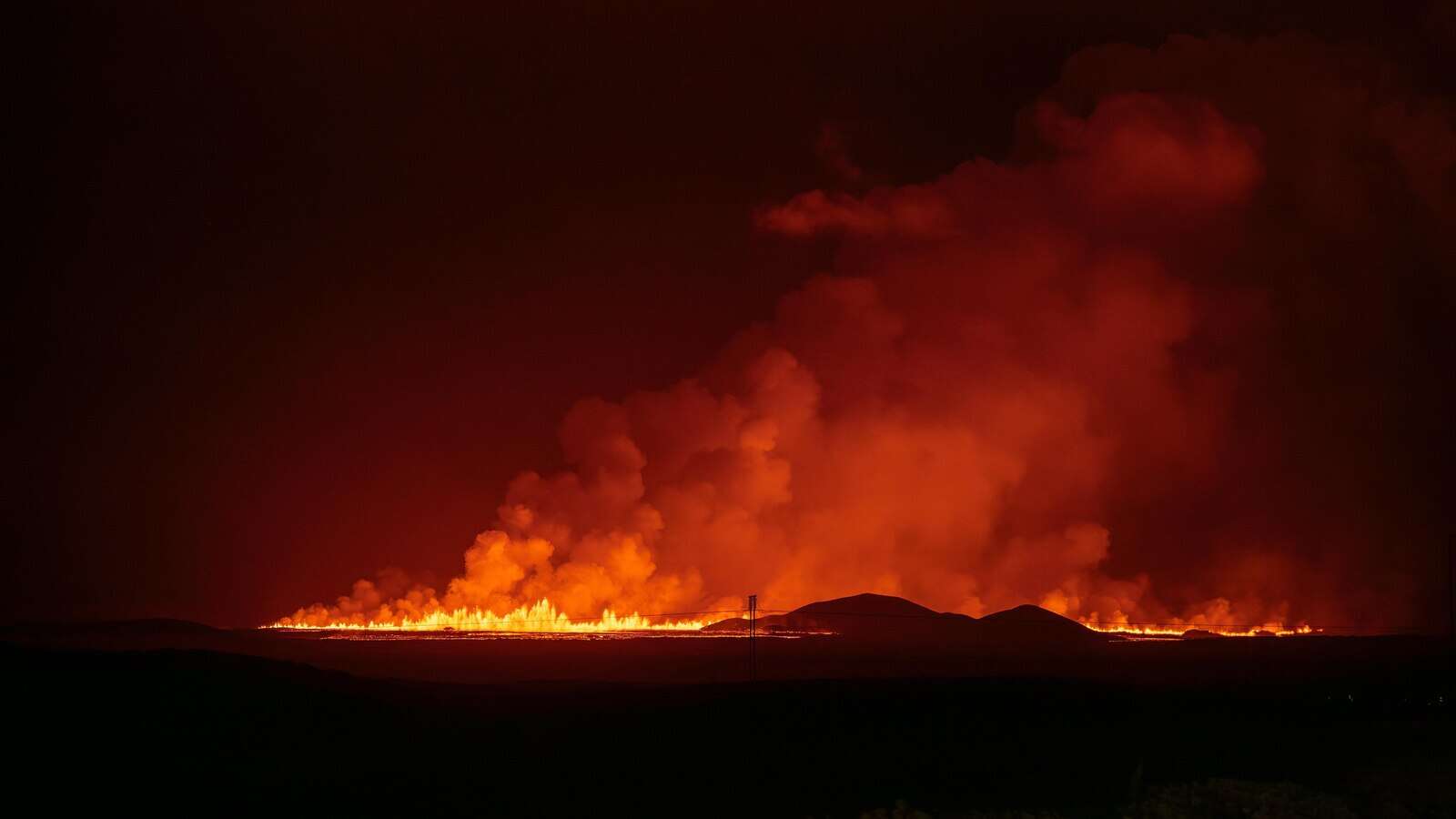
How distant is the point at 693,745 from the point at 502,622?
69.6m

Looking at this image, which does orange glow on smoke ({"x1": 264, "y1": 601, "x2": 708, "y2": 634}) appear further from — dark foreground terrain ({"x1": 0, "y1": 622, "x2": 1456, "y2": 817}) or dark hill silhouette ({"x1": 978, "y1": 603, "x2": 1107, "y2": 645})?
dark foreground terrain ({"x1": 0, "y1": 622, "x2": 1456, "y2": 817})

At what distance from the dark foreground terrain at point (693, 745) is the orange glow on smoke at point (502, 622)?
56.7m

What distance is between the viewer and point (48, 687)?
101 ft

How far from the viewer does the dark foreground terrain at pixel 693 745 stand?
27.9 metres

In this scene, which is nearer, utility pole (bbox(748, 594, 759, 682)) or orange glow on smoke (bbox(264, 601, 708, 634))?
utility pole (bbox(748, 594, 759, 682))

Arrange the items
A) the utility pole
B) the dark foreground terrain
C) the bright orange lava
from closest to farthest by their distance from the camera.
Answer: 1. the dark foreground terrain
2. the utility pole
3. the bright orange lava

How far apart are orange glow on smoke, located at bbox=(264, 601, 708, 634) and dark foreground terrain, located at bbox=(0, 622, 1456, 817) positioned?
56707 millimetres

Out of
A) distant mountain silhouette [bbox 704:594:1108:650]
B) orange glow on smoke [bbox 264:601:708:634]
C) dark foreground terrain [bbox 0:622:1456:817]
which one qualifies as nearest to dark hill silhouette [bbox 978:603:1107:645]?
distant mountain silhouette [bbox 704:594:1108:650]

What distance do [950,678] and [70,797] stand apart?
3204cm

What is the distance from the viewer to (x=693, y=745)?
3431 centimetres

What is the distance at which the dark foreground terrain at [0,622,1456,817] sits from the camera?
27.9 meters

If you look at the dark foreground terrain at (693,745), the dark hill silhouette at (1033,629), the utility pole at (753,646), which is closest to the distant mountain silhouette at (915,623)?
the dark hill silhouette at (1033,629)

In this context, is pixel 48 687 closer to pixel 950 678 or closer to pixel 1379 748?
pixel 950 678

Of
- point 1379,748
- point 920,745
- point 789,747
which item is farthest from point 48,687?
point 1379,748
